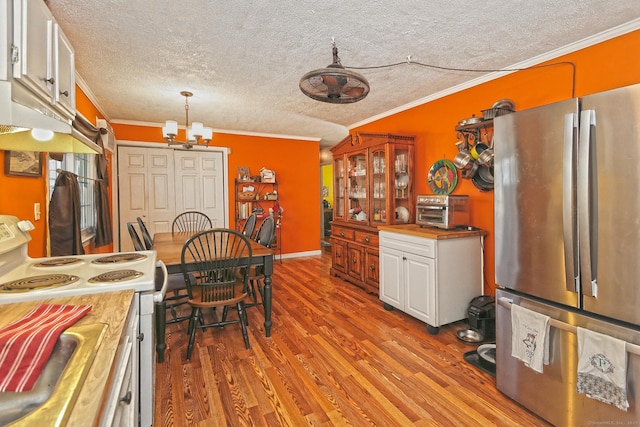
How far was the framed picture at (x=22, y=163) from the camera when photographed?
1.79m

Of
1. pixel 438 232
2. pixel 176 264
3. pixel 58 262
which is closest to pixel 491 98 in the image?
pixel 438 232

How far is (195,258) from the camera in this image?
237 cm

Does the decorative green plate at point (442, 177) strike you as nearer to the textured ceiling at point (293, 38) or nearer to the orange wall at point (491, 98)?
the orange wall at point (491, 98)

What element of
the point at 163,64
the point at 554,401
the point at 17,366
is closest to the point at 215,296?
the point at 17,366

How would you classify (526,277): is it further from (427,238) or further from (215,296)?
(215,296)

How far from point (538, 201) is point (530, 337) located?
2.43 feet

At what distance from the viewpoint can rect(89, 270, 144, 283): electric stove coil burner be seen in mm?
1389

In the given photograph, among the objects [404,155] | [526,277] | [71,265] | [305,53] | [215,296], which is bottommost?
[215,296]

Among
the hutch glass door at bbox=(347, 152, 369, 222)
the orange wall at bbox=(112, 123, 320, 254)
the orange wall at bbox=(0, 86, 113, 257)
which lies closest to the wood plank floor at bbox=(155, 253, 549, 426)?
the orange wall at bbox=(0, 86, 113, 257)

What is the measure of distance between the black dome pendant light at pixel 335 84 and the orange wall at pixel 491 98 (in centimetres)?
171

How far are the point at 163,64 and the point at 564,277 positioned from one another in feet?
10.6

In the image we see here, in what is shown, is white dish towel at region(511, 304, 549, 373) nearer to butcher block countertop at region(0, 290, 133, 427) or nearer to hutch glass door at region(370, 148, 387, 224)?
butcher block countertop at region(0, 290, 133, 427)

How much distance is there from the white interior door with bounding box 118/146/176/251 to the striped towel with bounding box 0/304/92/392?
4.30 m

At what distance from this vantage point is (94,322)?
3.22 ft
